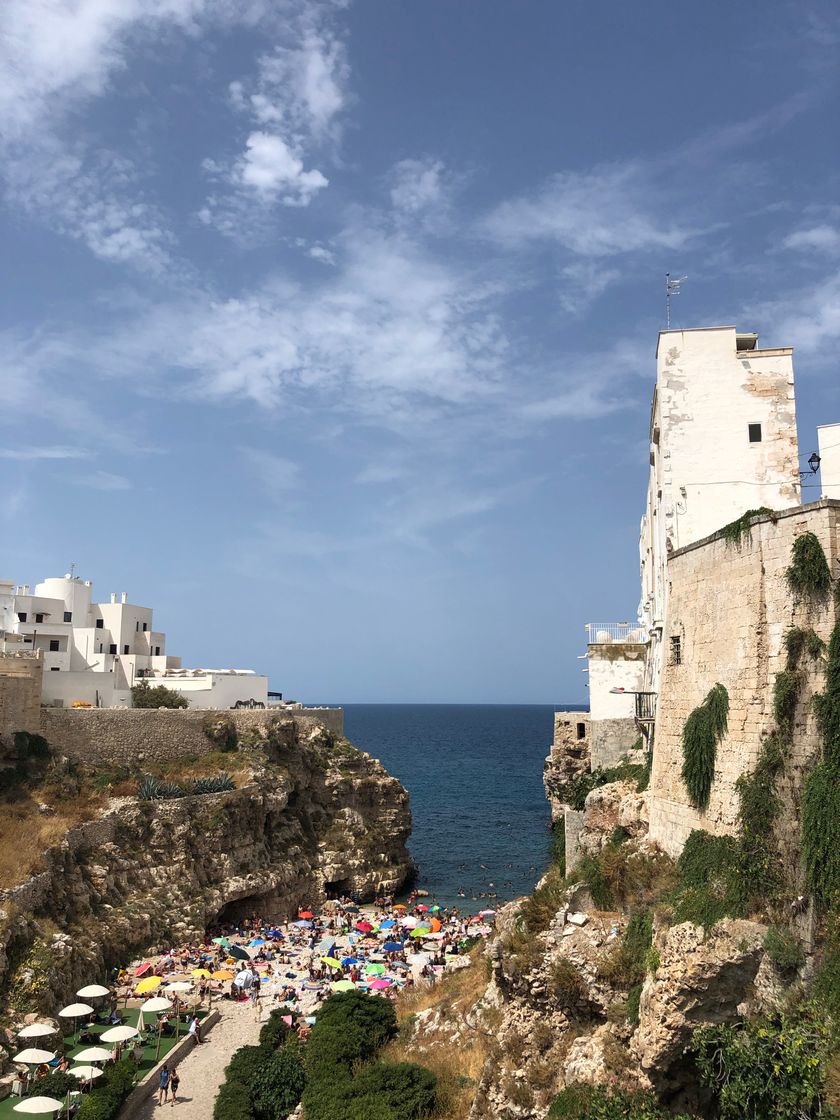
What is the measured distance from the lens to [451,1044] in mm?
18844

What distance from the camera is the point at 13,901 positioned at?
1008 inches

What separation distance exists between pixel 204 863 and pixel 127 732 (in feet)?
24.6

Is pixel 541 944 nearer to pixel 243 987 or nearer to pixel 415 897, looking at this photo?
pixel 243 987

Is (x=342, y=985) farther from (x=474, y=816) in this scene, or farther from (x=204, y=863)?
(x=474, y=816)

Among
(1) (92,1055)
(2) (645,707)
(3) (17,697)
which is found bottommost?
(1) (92,1055)

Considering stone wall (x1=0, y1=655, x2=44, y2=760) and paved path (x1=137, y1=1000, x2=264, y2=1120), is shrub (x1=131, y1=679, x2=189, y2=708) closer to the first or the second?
stone wall (x1=0, y1=655, x2=44, y2=760)

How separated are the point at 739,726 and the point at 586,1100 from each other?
6742 mm

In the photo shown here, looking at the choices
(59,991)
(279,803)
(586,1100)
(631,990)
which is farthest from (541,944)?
(279,803)

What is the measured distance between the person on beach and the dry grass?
5.97 metres

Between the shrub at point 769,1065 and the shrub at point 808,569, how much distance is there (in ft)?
20.8

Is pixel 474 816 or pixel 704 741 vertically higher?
pixel 704 741

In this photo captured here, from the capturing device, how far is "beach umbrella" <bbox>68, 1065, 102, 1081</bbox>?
20.7 metres

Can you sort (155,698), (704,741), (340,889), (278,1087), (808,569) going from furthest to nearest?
(155,698) → (340,889) → (278,1087) → (704,741) → (808,569)

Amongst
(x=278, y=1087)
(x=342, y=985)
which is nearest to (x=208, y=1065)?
(x=278, y=1087)
